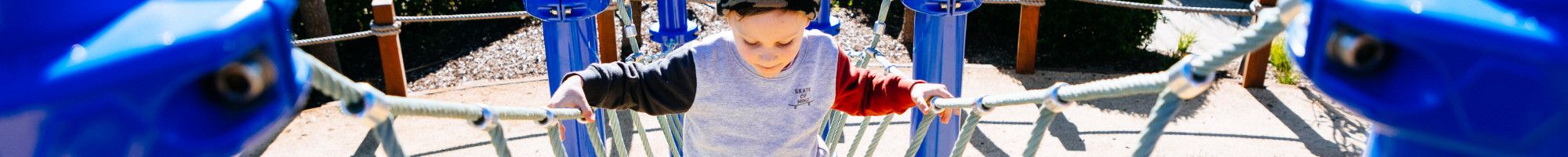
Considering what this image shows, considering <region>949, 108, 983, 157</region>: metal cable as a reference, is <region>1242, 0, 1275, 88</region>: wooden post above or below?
below

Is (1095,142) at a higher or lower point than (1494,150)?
lower

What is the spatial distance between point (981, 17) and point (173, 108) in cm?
600

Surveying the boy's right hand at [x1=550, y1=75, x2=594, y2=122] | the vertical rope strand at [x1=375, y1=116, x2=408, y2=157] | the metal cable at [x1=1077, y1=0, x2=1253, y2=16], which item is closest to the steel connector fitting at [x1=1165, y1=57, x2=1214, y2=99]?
the vertical rope strand at [x1=375, y1=116, x2=408, y2=157]

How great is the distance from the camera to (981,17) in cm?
636

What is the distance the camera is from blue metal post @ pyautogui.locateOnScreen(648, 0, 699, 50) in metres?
3.15

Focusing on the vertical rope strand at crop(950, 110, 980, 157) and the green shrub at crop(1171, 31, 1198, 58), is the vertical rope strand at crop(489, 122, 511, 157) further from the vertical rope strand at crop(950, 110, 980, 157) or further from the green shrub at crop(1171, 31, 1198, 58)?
the green shrub at crop(1171, 31, 1198, 58)

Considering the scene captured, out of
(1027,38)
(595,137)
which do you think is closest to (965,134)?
(595,137)

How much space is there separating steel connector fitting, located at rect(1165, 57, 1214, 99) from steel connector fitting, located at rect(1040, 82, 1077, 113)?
22cm

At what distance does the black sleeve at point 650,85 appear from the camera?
Result: 171 centimetres

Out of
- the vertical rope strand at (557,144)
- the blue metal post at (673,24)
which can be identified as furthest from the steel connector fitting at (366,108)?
the blue metal post at (673,24)

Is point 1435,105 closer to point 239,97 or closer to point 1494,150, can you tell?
point 1494,150

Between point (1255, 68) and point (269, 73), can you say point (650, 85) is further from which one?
point (1255, 68)

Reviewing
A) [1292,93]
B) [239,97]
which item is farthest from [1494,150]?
[1292,93]

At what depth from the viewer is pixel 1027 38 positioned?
4996 millimetres
